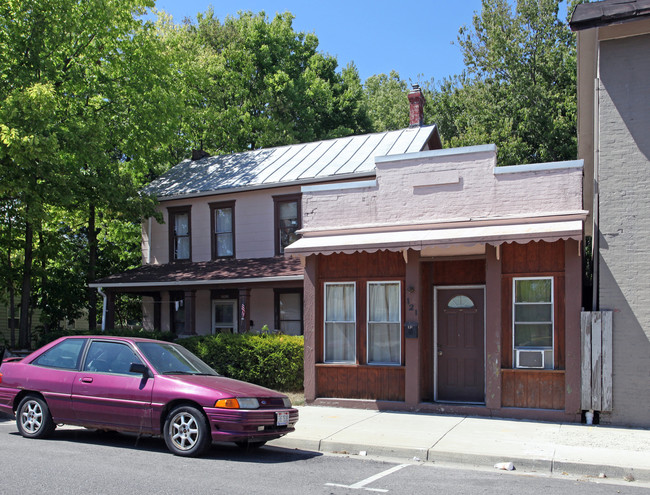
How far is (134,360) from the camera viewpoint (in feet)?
30.4

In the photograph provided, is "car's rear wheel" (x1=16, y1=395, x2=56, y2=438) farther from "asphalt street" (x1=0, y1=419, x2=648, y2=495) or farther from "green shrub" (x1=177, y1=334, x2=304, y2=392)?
"green shrub" (x1=177, y1=334, x2=304, y2=392)

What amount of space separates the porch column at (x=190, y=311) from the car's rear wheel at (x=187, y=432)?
12789mm

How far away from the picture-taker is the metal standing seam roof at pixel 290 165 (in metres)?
20.6

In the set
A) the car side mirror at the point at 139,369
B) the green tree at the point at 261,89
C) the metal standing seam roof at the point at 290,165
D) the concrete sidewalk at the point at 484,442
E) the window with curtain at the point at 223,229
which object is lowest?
the concrete sidewalk at the point at 484,442

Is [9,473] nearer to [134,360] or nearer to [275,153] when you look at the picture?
[134,360]

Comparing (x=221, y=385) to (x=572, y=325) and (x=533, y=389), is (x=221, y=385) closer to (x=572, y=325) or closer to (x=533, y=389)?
(x=533, y=389)

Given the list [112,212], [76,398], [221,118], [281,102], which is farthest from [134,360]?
[281,102]

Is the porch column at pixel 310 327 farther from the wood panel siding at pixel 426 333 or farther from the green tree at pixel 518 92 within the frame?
the green tree at pixel 518 92

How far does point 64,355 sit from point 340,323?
18.4 feet

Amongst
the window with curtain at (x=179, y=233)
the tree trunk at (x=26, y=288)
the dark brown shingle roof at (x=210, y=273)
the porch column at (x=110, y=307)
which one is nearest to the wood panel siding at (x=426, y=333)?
the dark brown shingle roof at (x=210, y=273)

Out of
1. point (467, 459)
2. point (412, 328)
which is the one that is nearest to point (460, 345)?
point (412, 328)

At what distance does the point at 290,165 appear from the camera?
22125 mm

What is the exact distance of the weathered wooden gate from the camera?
11023 mm

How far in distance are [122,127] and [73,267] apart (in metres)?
6.32
